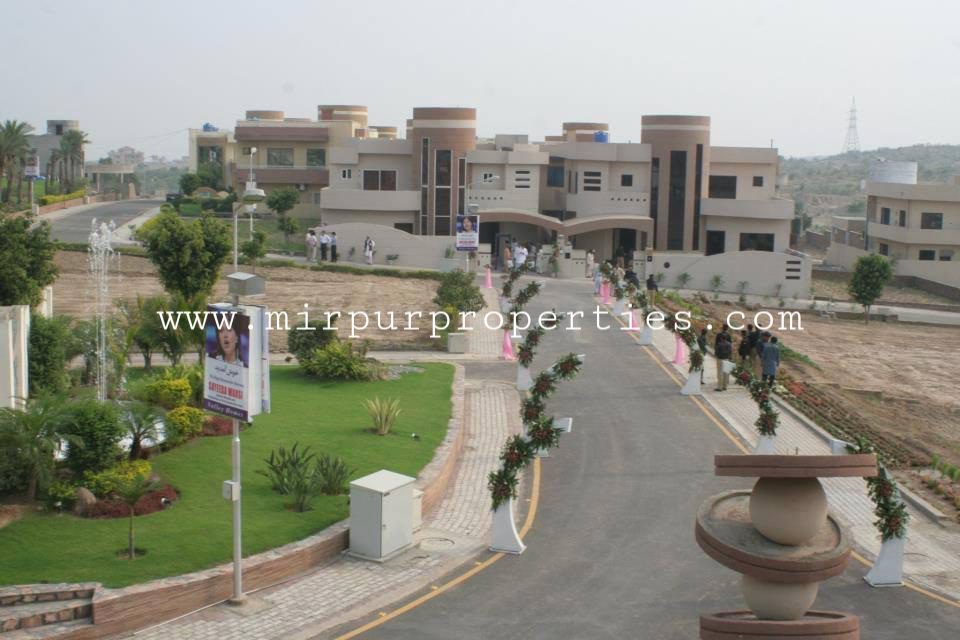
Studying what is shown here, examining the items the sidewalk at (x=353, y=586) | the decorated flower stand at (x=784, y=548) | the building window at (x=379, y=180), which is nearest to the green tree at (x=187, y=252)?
the sidewalk at (x=353, y=586)

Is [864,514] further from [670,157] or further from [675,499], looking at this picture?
[670,157]

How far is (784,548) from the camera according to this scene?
1070cm

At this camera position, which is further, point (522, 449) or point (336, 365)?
point (336, 365)

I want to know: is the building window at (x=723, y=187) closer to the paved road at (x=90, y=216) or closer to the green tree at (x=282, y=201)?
the green tree at (x=282, y=201)

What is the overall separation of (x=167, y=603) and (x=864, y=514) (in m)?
10.5

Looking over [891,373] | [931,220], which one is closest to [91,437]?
[891,373]

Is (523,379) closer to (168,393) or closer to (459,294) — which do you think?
(459,294)

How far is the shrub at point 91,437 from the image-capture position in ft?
50.1

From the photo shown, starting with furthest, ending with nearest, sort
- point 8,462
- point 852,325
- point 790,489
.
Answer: point 852,325, point 8,462, point 790,489

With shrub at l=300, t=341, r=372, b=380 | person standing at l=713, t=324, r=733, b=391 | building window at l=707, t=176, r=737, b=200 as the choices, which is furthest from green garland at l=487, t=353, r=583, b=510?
building window at l=707, t=176, r=737, b=200

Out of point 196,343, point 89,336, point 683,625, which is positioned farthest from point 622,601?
point 89,336

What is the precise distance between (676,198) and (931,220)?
16238 millimetres

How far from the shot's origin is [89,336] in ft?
74.7

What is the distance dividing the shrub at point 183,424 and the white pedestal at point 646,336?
14.9m
